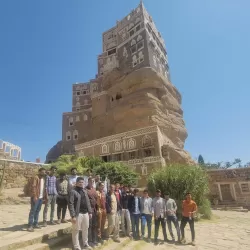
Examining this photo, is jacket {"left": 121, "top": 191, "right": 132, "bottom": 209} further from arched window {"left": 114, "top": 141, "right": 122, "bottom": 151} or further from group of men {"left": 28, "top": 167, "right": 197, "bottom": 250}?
arched window {"left": 114, "top": 141, "right": 122, "bottom": 151}

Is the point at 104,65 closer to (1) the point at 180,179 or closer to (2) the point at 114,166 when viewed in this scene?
(2) the point at 114,166

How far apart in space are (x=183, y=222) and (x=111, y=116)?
31082 millimetres

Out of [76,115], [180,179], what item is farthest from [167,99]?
[180,179]

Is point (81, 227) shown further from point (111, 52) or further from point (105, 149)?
point (111, 52)

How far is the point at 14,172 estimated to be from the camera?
16.1 meters

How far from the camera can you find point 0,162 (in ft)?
50.6

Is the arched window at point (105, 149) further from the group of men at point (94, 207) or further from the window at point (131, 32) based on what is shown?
the window at point (131, 32)

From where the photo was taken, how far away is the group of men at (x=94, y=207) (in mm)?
5559

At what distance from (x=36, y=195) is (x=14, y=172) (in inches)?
439

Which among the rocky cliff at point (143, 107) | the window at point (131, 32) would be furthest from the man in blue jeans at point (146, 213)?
the window at point (131, 32)

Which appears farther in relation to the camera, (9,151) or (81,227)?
(9,151)

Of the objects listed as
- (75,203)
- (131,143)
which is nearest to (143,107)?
(131,143)

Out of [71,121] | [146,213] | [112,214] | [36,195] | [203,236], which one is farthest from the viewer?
[71,121]

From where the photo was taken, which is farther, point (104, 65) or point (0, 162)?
point (104, 65)
